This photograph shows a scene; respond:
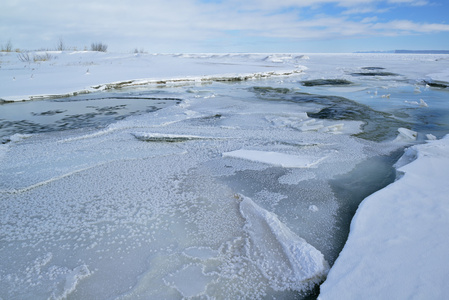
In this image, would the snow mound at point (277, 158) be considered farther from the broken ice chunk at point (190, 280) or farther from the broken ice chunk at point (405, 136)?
the broken ice chunk at point (190, 280)

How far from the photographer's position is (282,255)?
1583 millimetres

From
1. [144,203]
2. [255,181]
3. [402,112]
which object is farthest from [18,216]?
[402,112]

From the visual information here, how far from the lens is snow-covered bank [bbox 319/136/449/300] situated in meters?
1.25

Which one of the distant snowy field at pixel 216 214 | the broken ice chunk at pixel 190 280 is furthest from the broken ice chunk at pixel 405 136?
the broken ice chunk at pixel 190 280

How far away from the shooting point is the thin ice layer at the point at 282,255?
1.42 meters

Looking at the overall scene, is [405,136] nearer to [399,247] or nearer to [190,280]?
[399,247]

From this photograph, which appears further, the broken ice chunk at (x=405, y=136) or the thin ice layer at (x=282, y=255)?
the broken ice chunk at (x=405, y=136)

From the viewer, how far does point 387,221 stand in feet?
5.75

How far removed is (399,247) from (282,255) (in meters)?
0.63

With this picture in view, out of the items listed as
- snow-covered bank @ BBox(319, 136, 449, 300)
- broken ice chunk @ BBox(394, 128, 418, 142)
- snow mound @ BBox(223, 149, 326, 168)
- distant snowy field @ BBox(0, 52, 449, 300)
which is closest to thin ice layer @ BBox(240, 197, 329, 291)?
distant snowy field @ BBox(0, 52, 449, 300)

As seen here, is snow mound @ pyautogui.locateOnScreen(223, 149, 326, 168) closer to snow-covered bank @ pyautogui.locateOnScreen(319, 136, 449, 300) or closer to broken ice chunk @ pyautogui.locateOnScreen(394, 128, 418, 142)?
snow-covered bank @ pyautogui.locateOnScreen(319, 136, 449, 300)

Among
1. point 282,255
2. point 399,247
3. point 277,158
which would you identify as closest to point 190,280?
point 282,255

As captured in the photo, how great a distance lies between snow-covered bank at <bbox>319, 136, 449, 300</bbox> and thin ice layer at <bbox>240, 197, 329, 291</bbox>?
114 mm

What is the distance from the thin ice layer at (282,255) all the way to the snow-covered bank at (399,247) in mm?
114
